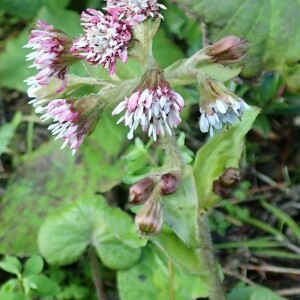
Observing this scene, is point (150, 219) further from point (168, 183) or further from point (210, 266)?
point (210, 266)

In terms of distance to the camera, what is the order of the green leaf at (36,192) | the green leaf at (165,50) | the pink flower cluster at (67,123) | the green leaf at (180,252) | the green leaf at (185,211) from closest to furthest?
the pink flower cluster at (67,123), the green leaf at (185,211), the green leaf at (180,252), the green leaf at (36,192), the green leaf at (165,50)

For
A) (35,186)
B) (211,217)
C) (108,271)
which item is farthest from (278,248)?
(35,186)

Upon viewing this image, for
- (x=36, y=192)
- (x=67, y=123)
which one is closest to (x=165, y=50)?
(x=36, y=192)

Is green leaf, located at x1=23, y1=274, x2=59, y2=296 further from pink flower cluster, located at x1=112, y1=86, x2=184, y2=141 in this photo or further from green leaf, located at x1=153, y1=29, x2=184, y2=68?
green leaf, located at x1=153, y1=29, x2=184, y2=68

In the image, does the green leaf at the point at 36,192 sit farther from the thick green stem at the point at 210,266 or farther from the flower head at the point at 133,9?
the flower head at the point at 133,9

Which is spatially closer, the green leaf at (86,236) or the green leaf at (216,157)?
the green leaf at (216,157)

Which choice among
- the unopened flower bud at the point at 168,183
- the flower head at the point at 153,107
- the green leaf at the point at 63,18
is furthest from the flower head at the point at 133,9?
the green leaf at the point at 63,18

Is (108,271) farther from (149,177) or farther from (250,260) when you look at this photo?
(149,177)
